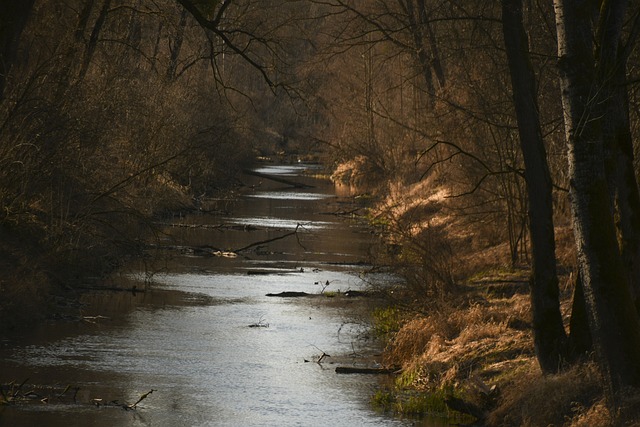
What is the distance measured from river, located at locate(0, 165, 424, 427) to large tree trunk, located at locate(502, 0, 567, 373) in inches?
87.1

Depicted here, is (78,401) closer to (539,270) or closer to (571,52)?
(539,270)

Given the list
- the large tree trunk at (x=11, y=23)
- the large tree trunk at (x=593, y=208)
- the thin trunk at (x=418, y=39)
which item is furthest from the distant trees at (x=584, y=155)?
the large tree trunk at (x=11, y=23)

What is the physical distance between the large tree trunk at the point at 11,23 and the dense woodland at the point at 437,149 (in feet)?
0.11

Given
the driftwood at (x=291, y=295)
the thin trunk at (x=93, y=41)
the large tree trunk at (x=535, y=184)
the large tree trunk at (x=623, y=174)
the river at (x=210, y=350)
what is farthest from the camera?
the thin trunk at (x=93, y=41)

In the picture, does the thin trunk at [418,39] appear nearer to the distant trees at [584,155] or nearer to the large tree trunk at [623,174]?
the distant trees at [584,155]

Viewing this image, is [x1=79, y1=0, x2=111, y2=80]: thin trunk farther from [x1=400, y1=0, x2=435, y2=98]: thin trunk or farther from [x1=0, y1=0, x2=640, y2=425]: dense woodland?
[x1=400, y1=0, x2=435, y2=98]: thin trunk

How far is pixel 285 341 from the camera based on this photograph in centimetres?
1800

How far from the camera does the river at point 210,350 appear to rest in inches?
518


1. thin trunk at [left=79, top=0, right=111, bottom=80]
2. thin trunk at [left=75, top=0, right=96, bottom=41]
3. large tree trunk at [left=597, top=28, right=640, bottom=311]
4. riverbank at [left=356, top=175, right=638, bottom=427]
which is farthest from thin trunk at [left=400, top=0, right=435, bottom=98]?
thin trunk at [left=75, top=0, right=96, bottom=41]

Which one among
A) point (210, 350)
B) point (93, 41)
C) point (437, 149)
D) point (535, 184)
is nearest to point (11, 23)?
point (210, 350)

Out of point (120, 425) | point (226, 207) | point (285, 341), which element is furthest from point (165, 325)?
point (226, 207)

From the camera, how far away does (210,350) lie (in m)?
17.1

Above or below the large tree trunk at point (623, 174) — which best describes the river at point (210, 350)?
below

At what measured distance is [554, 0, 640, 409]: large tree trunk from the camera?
32.6 feet
